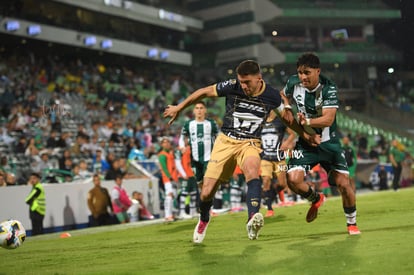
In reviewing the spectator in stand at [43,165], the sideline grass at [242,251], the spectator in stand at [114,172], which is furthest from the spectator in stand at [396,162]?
the sideline grass at [242,251]

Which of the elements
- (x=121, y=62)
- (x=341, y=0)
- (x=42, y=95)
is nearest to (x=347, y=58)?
(x=341, y=0)

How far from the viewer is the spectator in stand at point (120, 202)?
20.3 m

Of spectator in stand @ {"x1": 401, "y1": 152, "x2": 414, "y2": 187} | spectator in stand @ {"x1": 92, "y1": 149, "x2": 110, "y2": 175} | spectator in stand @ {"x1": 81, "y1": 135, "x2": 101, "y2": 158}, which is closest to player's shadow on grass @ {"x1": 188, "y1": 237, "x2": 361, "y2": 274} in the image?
spectator in stand @ {"x1": 92, "y1": 149, "x2": 110, "y2": 175}

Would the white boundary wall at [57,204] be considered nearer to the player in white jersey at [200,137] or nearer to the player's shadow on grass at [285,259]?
the player in white jersey at [200,137]

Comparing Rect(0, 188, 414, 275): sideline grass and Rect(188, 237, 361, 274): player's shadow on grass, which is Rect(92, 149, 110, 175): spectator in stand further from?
Rect(188, 237, 361, 274): player's shadow on grass

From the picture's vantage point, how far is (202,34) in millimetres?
61219

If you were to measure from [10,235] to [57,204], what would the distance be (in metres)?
10.7


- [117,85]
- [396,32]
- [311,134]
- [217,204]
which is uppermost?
[396,32]

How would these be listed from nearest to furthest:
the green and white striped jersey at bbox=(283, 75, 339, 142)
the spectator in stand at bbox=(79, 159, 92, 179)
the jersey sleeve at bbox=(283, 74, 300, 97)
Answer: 1. the green and white striped jersey at bbox=(283, 75, 339, 142)
2. the jersey sleeve at bbox=(283, 74, 300, 97)
3. the spectator in stand at bbox=(79, 159, 92, 179)

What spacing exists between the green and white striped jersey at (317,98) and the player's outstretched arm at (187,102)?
1.22 meters

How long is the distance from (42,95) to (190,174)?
14423 millimetres

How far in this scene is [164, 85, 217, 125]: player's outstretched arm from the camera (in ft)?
28.7

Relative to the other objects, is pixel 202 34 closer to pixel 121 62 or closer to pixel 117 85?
pixel 121 62

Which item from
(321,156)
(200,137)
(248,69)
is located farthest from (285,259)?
(200,137)
